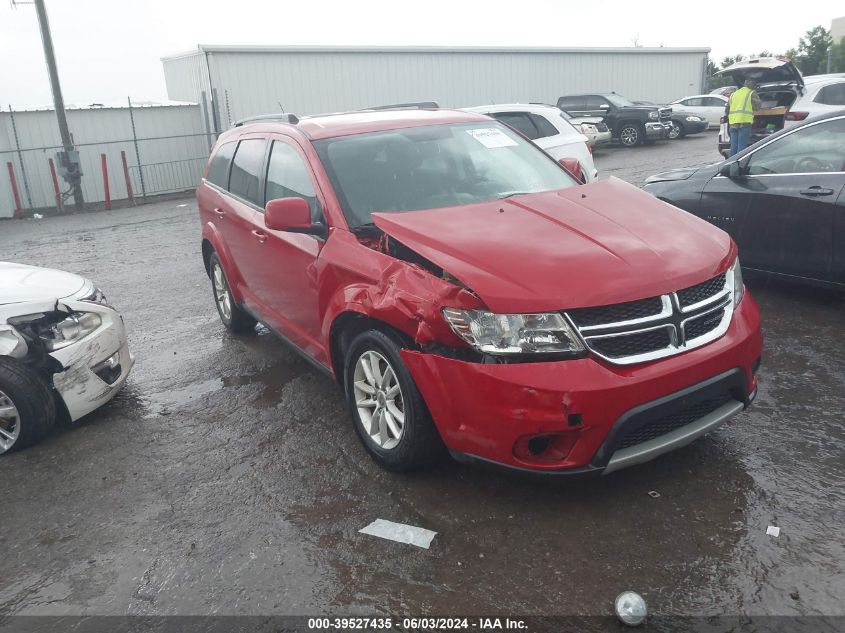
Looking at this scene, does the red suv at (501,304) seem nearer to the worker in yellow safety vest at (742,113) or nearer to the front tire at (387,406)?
the front tire at (387,406)

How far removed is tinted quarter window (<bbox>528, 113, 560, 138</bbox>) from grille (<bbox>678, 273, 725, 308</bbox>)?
6.82 m

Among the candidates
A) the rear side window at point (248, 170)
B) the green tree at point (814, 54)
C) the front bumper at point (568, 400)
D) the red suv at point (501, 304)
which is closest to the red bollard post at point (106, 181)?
the rear side window at point (248, 170)

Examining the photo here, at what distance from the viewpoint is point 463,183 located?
14.1 ft

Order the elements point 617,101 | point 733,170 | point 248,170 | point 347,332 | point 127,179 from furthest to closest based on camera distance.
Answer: point 617,101 < point 127,179 < point 733,170 < point 248,170 < point 347,332

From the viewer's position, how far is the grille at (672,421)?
3094 mm

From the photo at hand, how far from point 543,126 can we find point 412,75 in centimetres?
1424

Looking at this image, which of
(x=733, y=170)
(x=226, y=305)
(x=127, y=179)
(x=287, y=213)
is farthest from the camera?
(x=127, y=179)

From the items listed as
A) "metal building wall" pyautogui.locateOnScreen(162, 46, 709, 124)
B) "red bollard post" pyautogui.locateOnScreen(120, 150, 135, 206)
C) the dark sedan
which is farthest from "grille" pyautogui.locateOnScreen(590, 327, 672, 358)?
"metal building wall" pyautogui.locateOnScreen(162, 46, 709, 124)

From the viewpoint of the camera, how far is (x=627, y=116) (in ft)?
71.1

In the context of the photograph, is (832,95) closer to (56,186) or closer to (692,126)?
(692,126)

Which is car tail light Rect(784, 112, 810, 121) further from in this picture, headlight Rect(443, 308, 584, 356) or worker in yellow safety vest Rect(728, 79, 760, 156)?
headlight Rect(443, 308, 584, 356)

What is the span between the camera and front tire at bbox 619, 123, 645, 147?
21.7 m

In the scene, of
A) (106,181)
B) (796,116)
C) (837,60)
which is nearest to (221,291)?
(796,116)

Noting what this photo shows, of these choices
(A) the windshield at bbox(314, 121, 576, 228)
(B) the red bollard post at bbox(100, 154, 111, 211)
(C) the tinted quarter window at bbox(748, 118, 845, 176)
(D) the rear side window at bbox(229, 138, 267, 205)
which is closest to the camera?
(A) the windshield at bbox(314, 121, 576, 228)
